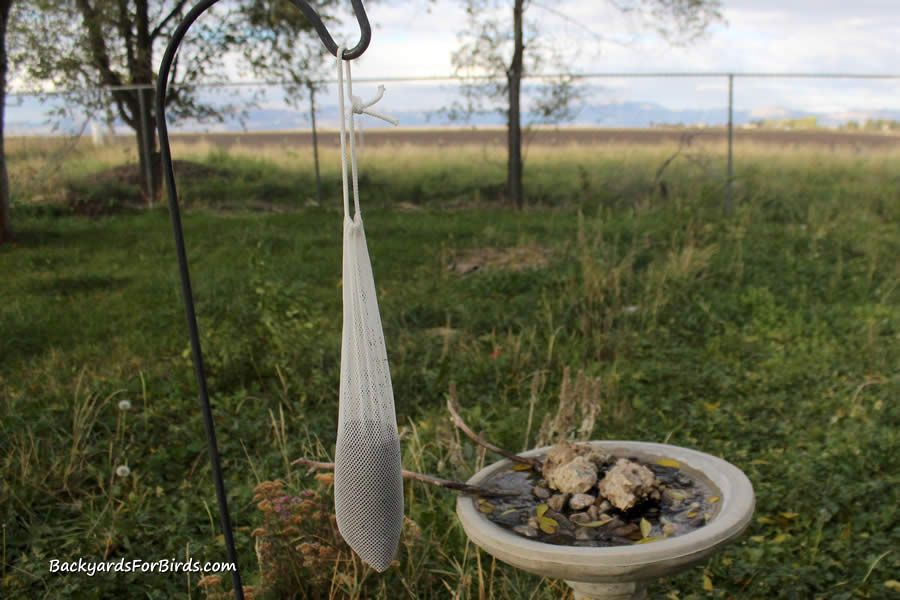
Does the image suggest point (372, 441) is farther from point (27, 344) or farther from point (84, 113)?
point (84, 113)

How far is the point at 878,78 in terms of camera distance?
9078 millimetres

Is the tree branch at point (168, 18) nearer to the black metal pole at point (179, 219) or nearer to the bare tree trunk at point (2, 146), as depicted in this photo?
the bare tree trunk at point (2, 146)

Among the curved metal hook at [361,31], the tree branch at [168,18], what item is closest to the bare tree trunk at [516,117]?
the tree branch at [168,18]

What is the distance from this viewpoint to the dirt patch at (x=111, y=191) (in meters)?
9.77

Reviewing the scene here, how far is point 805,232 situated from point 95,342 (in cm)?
629

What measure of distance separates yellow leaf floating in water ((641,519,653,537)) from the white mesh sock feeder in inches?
26.3

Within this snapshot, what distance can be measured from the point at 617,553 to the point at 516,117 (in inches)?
339

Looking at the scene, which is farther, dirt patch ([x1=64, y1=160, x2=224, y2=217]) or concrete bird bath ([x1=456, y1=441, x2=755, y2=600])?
dirt patch ([x1=64, y1=160, x2=224, y2=217])

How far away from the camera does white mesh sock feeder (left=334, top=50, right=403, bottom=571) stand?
1521 mm

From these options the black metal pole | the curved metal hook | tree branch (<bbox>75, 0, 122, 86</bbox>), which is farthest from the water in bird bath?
tree branch (<bbox>75, 0, 122, 86</bbox>)

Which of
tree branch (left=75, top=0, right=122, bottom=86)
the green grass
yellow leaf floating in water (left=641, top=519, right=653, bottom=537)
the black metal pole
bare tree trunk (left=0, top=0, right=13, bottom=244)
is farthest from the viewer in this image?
tree branch (left=75, top=0, right=122, bottom=86)

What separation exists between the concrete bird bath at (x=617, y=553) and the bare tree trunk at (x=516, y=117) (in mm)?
8239

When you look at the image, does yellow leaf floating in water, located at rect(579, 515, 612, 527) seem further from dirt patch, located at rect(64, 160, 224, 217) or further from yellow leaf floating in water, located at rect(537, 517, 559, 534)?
dirt patch, located at rect(64, 160, 224, 217)

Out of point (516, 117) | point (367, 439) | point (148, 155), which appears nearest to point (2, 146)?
point (148, 155)
